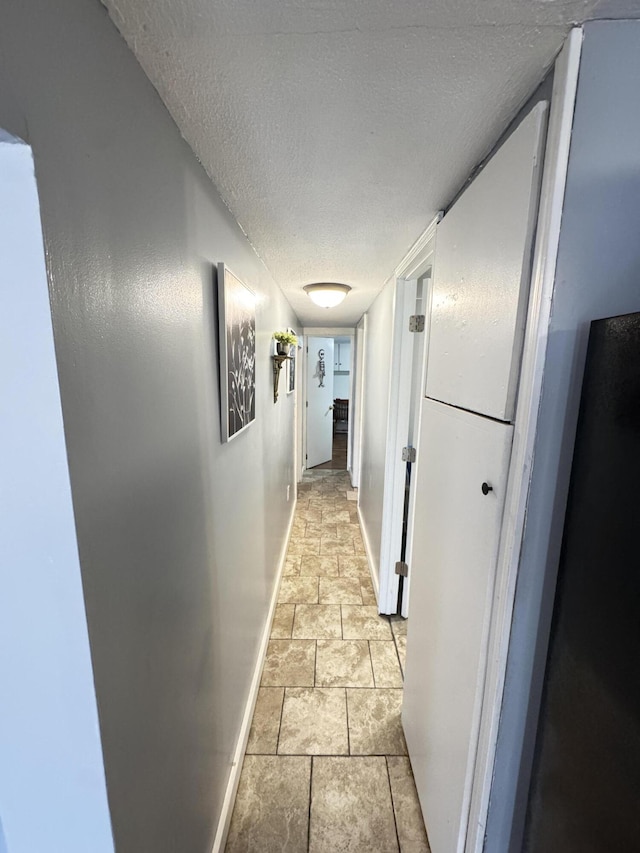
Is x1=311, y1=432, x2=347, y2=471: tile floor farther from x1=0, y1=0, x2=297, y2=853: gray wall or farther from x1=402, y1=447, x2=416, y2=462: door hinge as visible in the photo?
x1=0, y1=0, x2=297, y2=853: gray wall

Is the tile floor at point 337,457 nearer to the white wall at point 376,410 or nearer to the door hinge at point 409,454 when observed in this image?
the white wall at point 376,410

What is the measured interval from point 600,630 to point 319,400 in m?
4.82

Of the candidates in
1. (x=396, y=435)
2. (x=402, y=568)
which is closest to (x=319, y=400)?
(x=396, y=435)

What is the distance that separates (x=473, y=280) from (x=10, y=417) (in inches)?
39.6

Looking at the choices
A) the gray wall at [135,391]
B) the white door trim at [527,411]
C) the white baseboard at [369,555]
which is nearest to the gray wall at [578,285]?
the white door trim at [527,411]

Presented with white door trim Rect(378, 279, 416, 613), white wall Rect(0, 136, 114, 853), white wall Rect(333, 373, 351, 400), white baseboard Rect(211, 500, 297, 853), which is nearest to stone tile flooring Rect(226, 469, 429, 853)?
white baseboard Rect(211, 500, 297, 853)

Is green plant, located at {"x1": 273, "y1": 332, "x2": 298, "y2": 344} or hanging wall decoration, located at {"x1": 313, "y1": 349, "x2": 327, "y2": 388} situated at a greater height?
green plant, located at {"x1": 273, "y1": 332, "x2": 298, "y2": 344}

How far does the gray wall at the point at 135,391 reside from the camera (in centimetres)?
46

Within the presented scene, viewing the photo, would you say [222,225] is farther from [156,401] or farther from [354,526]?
[354,526]

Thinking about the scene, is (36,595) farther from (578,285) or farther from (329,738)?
(329,738)

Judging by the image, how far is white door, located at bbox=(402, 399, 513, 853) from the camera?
2.71ft

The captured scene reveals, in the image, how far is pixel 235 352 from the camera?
1.22 m

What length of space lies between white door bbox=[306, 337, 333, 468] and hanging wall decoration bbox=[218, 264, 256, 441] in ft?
11.3

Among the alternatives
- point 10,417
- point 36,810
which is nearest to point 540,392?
point 10,417
